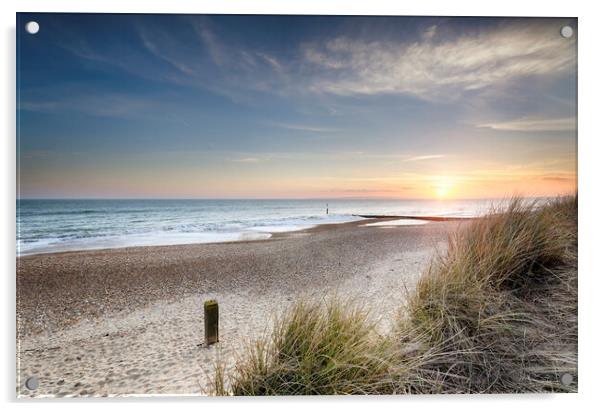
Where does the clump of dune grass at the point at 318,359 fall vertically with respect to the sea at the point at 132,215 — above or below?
below

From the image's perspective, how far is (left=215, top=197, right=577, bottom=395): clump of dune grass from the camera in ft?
5.14

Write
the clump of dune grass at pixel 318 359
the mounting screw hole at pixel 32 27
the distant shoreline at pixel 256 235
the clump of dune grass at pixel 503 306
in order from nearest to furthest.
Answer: the clump of dune grass at pixel 318 359
the clump of dune grass at pixel 503 306
the mounting screw hole at pixel 32 27
the distant shoreline at pixel 256 235

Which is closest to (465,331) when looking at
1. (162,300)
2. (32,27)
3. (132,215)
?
(162,300)

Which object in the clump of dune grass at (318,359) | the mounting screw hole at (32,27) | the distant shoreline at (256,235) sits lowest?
the clump of dune grass at (318,359)

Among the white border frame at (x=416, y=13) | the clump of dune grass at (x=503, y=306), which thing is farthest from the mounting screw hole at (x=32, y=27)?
the clump of dune grass at (x=503, y=306)

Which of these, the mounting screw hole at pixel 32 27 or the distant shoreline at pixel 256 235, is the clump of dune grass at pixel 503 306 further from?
the mounting screw hole at pixel 32 27

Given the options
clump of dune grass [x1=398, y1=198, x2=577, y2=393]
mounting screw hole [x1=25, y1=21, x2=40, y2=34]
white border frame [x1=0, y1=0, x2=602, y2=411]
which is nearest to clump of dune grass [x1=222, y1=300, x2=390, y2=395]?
white border frame [x1=0, y1=0, x2=602, y2=411]

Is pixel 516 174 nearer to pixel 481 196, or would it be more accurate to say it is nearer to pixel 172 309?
pixel 481 196

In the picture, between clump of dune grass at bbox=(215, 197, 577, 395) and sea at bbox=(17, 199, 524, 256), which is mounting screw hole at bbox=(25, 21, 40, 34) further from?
clump of dune grass at bbox=(215, 197, 577, 395)

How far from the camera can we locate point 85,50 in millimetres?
1920

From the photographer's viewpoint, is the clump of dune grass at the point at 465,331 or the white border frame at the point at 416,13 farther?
the white border frame at the point at 416,13

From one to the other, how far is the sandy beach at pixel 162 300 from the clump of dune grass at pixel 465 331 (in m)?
0.19

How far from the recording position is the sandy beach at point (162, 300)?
175 cm

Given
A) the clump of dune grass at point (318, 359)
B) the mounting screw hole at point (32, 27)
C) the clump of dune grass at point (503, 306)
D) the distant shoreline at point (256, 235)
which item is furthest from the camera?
the distant shoreline at point (256, 235)
